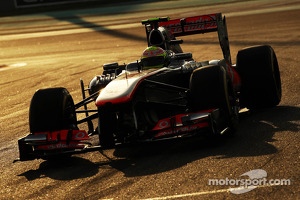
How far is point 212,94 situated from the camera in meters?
9.95

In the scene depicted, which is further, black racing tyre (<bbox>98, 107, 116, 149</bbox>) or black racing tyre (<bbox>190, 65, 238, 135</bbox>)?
black racing tyre (<bbox>190, 65, 238, 135</bbox>)

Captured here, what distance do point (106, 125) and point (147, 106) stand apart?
0.91 metres

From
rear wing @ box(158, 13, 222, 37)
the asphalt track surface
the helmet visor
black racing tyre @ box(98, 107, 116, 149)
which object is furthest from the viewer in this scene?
rear wing @ box(158, 13, 222, 37)

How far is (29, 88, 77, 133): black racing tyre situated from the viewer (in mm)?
10195

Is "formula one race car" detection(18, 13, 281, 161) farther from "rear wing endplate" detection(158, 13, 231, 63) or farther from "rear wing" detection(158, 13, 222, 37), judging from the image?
"rear wing" detection(158, 13, 222, 37)

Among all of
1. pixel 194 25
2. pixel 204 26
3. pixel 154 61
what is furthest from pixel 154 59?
pixel 194 25

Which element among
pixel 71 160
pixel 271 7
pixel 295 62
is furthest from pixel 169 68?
pixel 271 7

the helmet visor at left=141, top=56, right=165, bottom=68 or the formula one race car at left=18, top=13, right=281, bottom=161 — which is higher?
the helmet visor at left=141, top=56, right=165, bottom=68

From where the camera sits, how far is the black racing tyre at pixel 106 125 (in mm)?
9609

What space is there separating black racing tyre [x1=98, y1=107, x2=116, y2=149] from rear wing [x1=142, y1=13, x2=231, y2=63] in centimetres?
377

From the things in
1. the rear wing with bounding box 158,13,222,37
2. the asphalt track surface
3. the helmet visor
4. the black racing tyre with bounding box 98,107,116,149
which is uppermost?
the rear wing with bounding box 158,13,222,37

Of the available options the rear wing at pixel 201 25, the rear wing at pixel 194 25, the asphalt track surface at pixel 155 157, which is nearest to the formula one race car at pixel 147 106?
the asphalt track surface at pixel 155 157

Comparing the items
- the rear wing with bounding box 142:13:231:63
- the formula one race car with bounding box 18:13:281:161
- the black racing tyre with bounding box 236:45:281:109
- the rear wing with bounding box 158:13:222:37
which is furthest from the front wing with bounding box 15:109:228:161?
the rear wing with bounding box 158:13:222:37

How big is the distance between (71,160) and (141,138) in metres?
0.97
